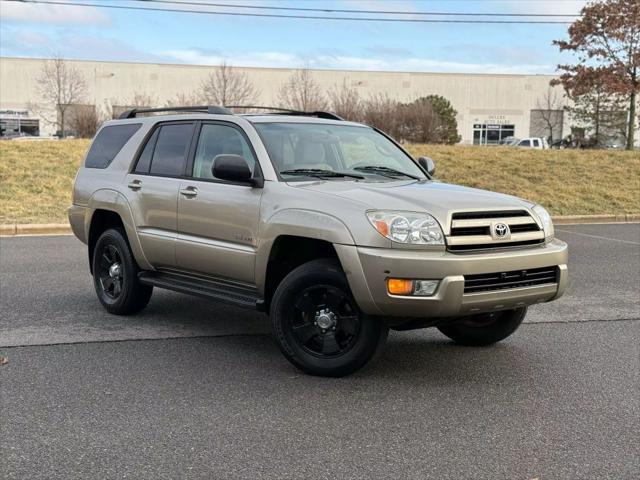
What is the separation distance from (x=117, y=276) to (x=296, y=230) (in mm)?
2636

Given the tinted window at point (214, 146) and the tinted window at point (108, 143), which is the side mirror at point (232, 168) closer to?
the tinted window at point (214, 146)

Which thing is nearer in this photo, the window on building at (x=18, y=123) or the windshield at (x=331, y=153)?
the windshield at (x=331, y=153)

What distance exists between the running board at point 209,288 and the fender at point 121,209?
0.15m

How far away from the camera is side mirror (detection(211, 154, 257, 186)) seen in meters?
5.42

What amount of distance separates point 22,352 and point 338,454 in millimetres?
3019

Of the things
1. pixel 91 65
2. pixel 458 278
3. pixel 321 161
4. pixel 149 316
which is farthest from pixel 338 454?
pixel 91 65

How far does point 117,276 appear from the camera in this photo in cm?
704

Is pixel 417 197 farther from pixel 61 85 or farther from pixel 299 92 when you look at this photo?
pixel 61 85

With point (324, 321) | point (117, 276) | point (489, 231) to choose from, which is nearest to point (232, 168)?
point (324, 321)

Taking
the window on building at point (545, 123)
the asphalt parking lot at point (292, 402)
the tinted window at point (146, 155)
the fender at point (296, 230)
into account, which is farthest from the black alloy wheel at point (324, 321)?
the window on building at point (545, 123)

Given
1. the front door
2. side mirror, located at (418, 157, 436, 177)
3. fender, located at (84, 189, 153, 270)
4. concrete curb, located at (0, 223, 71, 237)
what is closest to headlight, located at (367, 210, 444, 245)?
the front door

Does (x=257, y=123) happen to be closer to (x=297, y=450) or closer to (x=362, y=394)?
(x=362, y=394)

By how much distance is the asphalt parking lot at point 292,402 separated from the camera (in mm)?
3738

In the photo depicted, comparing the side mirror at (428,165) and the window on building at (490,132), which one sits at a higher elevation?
the window on building at (490,132)
